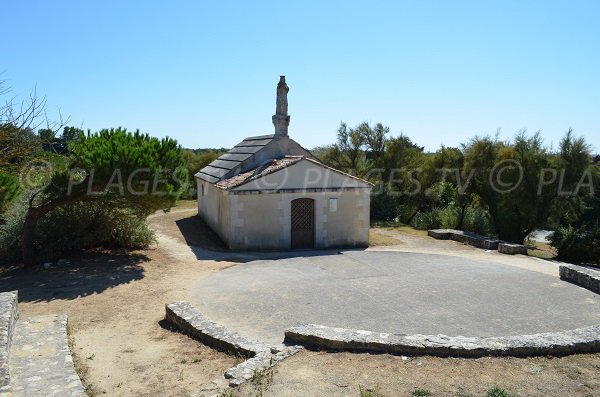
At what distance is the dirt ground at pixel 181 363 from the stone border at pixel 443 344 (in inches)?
7.5

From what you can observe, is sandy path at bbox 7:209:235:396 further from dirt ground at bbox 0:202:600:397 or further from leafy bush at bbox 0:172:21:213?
leafy bush at bbox 0:172:21:213

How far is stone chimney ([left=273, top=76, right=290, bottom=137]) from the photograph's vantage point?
22.5m

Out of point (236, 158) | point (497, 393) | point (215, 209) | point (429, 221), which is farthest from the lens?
point (429, 221)

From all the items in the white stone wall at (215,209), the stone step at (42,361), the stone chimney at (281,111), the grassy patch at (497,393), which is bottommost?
the stone step at (42,361)

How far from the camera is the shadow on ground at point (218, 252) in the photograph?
17.7 meters

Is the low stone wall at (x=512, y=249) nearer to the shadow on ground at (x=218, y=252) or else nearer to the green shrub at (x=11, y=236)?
the shadow on ground at (x=218, y=252)

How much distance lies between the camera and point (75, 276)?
46.9ft

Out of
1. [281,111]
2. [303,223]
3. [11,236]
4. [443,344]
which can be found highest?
[281,111]

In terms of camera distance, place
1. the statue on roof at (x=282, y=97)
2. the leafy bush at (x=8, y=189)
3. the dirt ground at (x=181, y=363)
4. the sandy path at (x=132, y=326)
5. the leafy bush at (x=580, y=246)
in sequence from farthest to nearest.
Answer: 1. the statue on roof at (x=282, y=97)
2. the leafy bush at (x=580, y=246)
3. the leafy bush at (x=8, y=189)
4. the sandy path at (x=132, y=326)
5. the dirt ground at (x=181, y=363)

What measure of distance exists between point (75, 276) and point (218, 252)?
18.9 feet

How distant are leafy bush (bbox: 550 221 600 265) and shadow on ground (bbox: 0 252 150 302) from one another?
1843cm

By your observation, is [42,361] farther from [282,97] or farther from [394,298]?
[282,97]

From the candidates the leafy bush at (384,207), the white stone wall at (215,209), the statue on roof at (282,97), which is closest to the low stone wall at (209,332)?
the white stone wall at (215,209)

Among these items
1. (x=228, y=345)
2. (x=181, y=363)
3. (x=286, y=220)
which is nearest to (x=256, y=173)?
(x=286, y=220)
